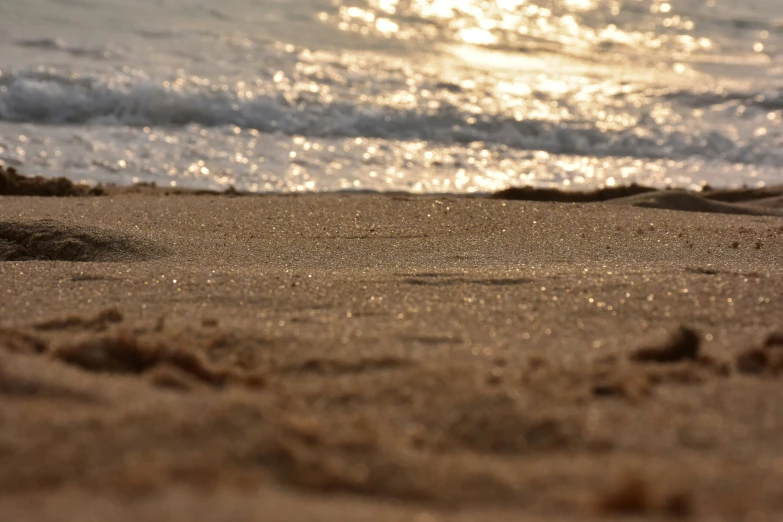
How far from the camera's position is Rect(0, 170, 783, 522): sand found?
1.29m

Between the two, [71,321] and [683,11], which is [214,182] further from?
[683,11]

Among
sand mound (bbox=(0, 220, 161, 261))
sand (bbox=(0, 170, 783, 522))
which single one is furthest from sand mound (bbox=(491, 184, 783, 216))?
sand mound (bbox=(0, 220, 161, 261))

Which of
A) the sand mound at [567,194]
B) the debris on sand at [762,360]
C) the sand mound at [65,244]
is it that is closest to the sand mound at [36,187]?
the sand mound at [65,244]

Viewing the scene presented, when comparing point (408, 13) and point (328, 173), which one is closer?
point (328, 173)

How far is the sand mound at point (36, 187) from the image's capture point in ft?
15.2

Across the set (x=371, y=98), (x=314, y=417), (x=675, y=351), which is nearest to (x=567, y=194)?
(x=371, y=98)

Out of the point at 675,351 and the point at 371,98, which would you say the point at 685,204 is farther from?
the point at 371,98

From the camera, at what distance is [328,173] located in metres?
6.01

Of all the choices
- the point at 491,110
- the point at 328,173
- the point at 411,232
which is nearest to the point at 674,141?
the point at 491,110

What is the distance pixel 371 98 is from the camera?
796 cm

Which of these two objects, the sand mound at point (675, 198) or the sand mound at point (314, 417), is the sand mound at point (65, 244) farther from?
the sand mound at point (675, 198)

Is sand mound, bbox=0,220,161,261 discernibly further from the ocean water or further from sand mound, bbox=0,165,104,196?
the ocean water

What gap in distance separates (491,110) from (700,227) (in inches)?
159

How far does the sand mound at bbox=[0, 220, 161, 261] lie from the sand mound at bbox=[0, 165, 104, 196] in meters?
1.33
